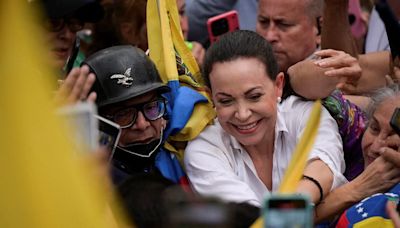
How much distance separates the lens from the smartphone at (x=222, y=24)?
495 centimetres

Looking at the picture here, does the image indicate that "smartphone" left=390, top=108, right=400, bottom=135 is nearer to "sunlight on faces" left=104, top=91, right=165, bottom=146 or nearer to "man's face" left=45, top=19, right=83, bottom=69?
"sunlight on faces" left=104, top=91, right=165, bottom=146

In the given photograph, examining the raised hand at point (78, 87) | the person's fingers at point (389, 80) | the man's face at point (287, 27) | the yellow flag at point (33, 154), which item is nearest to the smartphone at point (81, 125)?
the yellow flag at point (33, 154)

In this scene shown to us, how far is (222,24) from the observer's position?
496 centimetres

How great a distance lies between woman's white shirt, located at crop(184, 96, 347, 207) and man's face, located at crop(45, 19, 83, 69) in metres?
0.91

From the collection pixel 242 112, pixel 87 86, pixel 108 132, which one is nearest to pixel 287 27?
pixel 242 112

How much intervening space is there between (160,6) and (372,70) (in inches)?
42.3

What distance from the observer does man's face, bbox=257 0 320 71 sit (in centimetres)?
448

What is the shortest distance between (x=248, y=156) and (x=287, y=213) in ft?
6.27

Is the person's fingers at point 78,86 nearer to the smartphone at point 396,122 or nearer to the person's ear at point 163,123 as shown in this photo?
the person's ear at point 163,123

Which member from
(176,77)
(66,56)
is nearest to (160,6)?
(176,77)

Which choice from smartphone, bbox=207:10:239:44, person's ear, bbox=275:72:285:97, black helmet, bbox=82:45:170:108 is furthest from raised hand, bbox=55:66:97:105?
smartphone, bbox=207:10:239:44

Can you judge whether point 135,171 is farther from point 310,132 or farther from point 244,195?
point 310,132

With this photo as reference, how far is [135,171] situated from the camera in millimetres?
3547

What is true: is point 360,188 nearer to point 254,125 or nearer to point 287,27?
point 254,125
